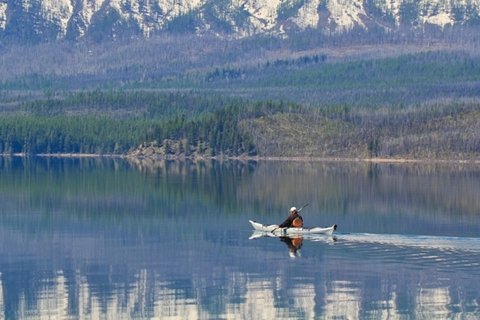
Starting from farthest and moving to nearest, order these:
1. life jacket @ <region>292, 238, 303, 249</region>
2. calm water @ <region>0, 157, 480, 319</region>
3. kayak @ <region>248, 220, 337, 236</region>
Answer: kayak @ <region>248, 220, 337, 236</region> < life jacket @ <region>292, 238, 303, 249</region> < calm water @ <region>0, 157, 480, 319</region>

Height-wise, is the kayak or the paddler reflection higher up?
the kayak

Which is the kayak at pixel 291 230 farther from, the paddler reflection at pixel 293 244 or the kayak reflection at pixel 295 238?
the paddler reflection at pixel 293 244

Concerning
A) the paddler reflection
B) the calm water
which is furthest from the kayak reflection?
the calm water

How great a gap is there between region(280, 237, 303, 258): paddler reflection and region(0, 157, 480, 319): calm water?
9 centimetres

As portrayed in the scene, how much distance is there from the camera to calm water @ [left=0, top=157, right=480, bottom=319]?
187 feet

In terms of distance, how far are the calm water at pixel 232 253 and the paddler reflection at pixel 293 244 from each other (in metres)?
0.09

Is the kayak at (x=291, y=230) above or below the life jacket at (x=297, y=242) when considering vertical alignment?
above

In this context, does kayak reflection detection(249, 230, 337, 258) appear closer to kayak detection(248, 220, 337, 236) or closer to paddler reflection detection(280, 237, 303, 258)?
paddler reflection detection(280, 237, 303, 258)

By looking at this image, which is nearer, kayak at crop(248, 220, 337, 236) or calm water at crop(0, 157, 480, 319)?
calm water at crop(0, 157, 480, 319)

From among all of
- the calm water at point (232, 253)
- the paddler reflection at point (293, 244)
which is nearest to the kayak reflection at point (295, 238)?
the paddler reflection at point (293, 244)

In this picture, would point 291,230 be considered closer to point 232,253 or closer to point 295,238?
point 295,238

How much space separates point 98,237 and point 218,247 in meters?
7.49

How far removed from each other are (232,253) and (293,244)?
4.87 metres

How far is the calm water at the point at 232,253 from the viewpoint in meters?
56.9
